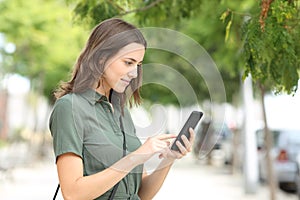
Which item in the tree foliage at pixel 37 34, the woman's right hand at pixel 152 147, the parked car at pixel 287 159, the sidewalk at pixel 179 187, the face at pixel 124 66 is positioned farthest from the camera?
the tree foliage at pixel 37 34

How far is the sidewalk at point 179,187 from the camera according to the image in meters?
16.1

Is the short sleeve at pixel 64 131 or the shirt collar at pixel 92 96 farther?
the shirt collar at pixel 92 96

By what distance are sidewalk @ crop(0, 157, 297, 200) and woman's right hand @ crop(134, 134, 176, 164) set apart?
12250 mm

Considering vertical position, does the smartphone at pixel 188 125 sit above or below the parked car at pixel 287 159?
above

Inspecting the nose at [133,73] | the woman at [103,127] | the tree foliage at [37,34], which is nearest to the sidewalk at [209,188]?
the tree foliage at [37,34]

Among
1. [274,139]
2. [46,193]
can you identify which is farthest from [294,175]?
[46,193]

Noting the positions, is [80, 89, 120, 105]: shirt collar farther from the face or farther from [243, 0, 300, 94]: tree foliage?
[243, 0, 300, 94]: tree foliage

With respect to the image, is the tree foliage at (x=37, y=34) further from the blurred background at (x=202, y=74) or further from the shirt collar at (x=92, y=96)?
the shirt collar at (x=92, y=96)

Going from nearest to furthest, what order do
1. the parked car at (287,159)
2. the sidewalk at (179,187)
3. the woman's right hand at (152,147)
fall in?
the woman's right hand at (152,147), the sidewalk at (179,187), the parked car at (287,159)

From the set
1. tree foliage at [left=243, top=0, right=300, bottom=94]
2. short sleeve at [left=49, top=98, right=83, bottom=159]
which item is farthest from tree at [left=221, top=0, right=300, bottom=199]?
short sleeve at [left=49, top=98, right=83, bottom=159]

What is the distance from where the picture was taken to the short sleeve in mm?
2830

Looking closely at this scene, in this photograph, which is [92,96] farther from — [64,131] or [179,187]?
[179,187]

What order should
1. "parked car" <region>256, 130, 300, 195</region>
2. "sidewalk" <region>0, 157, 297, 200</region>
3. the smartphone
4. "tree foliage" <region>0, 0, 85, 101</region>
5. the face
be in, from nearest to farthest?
the smartphone, the face, "sidewalk" <region>0, 157, 297, 200</region>, "parked car" <region>256, 130, 300, 195</region>, "tree foliage" <region>0, 0, 85, 101</region>

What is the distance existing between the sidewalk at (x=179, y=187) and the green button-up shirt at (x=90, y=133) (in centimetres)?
1196
